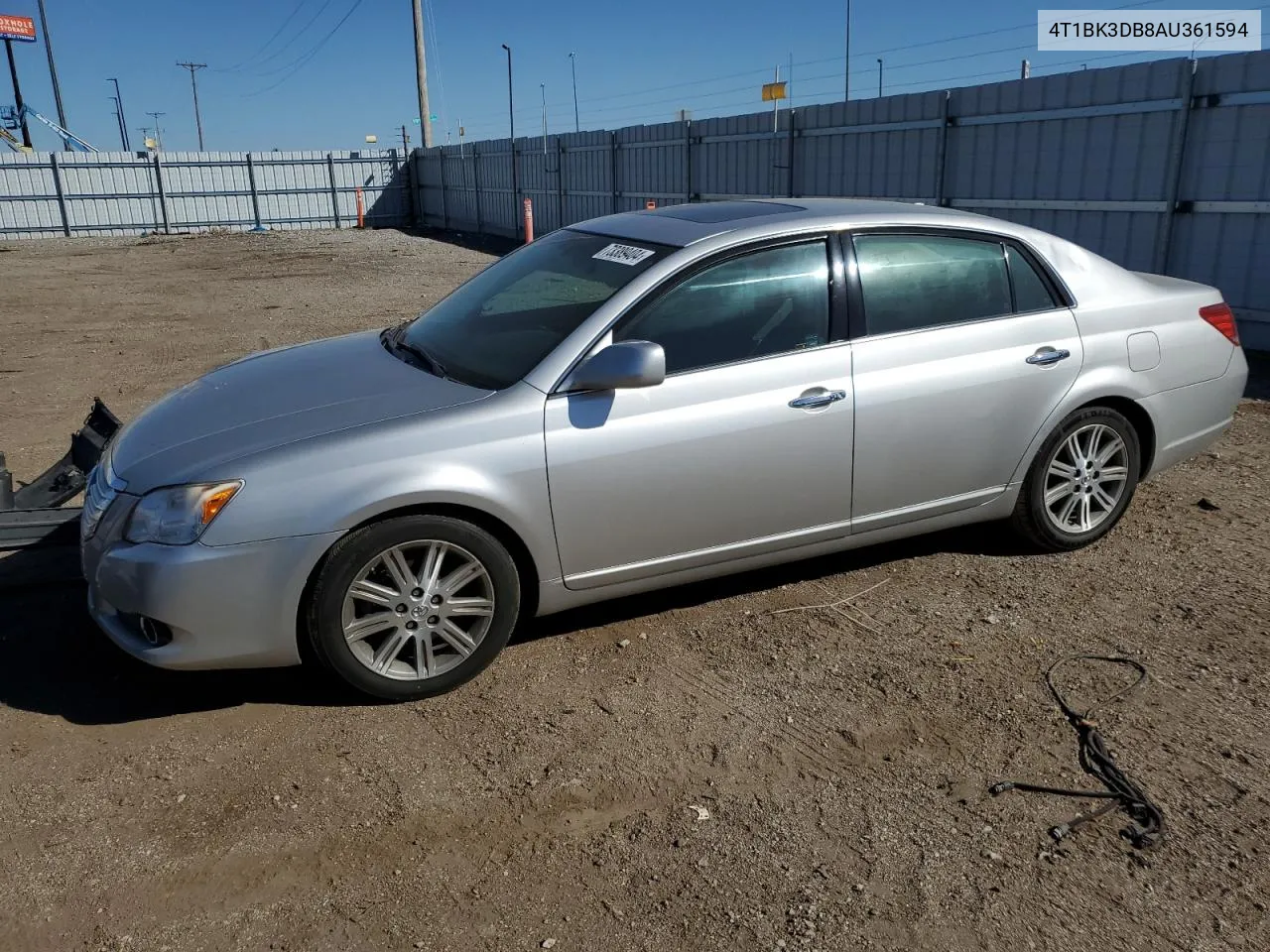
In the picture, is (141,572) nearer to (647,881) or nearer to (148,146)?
(647,881)

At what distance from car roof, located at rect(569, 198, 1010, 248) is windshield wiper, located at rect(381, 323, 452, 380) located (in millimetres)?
957

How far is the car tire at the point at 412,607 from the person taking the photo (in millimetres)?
3512

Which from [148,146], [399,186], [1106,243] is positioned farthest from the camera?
[148,146]

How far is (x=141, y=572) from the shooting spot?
3395 millimetres

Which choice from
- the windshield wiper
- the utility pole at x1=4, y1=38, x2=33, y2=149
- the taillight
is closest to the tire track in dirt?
the windshield wiper

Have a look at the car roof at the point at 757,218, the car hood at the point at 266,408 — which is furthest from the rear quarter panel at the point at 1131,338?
the car hood at the point at 266,408

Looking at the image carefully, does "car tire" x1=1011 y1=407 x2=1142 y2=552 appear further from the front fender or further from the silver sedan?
the front fender

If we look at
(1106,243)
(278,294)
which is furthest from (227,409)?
(278,294)

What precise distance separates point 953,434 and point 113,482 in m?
3.29

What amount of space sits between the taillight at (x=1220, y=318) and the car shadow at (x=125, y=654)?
57.4 inches

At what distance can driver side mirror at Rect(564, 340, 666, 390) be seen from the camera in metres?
3.71

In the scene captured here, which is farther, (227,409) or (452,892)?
(227,409)

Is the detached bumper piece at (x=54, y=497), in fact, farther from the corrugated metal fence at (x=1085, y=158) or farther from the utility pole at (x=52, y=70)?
the utility pole at (x=52, y=70)

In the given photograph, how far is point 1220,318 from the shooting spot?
16.9 ft
